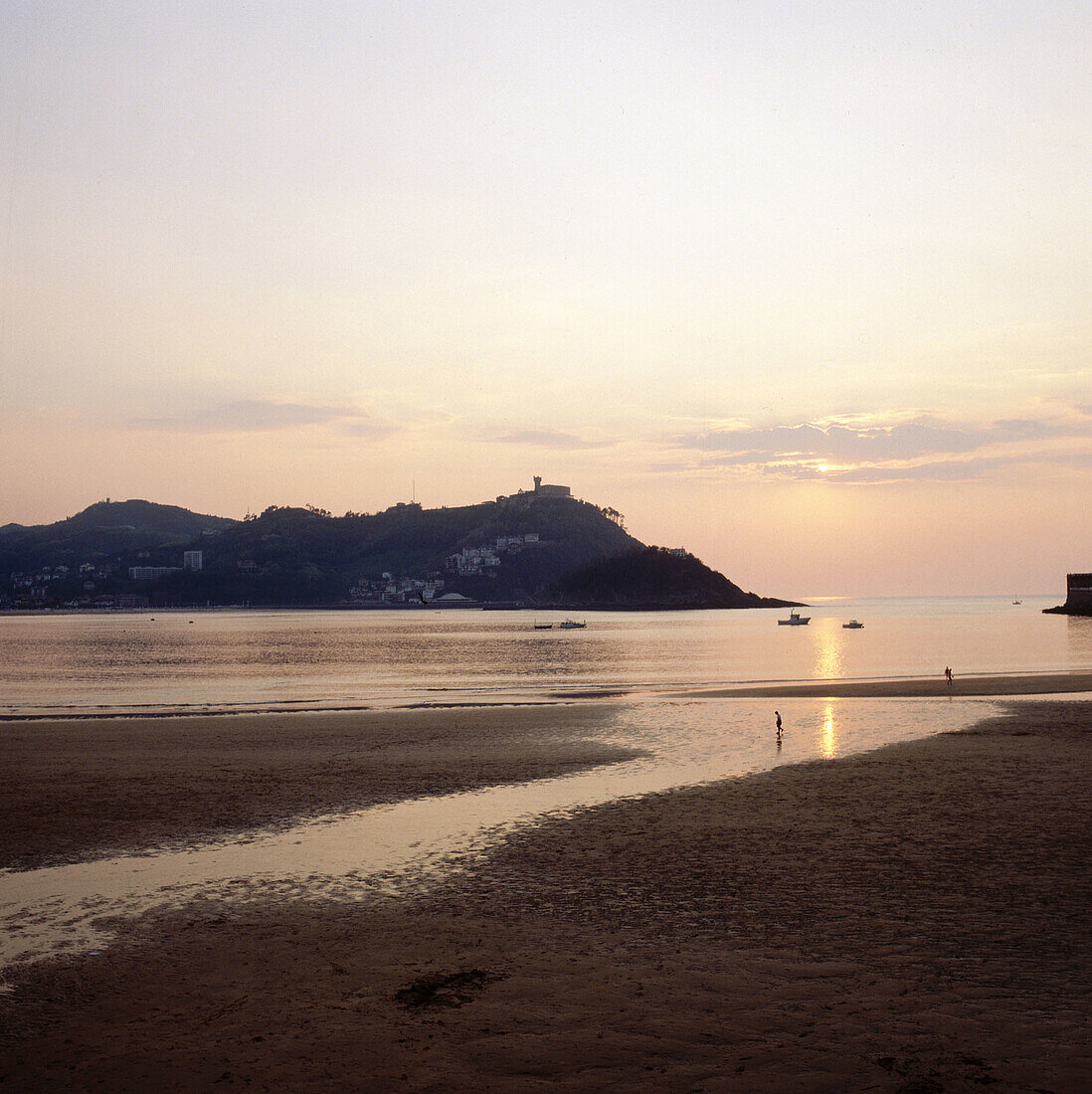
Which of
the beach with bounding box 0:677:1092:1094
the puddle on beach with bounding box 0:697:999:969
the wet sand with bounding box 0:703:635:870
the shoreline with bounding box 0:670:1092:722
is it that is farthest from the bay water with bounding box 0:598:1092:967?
the wet sand with bounding box 0:703:635:870

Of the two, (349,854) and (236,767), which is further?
(236,767)

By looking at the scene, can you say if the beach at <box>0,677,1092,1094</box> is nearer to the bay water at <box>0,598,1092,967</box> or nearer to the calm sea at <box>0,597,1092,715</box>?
the bay water at <box>0,598,1092,967</box>

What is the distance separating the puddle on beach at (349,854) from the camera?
1202cm

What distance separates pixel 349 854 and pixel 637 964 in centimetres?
667

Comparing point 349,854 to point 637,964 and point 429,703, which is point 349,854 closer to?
point 637,964

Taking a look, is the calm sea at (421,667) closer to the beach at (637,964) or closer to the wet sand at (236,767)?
the wet sand at (236,767)

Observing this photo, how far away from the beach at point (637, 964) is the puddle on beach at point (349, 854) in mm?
611

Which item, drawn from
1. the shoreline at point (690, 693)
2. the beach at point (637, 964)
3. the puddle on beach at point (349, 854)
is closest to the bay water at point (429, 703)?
the puddle on beach at point (349, 854)

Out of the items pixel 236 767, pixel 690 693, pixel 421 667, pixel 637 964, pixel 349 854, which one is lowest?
pixel 421 667

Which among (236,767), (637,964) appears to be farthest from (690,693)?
(637,964)

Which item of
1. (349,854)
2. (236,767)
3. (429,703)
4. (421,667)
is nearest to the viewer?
(349,854)

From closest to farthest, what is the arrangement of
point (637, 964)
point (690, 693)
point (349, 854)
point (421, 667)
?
1. point (637, 964)
2. point (349, 854)
3. point (690, 693)
4. point (421, 667)

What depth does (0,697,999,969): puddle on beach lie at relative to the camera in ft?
39.4

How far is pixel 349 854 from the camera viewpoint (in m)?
15.0
